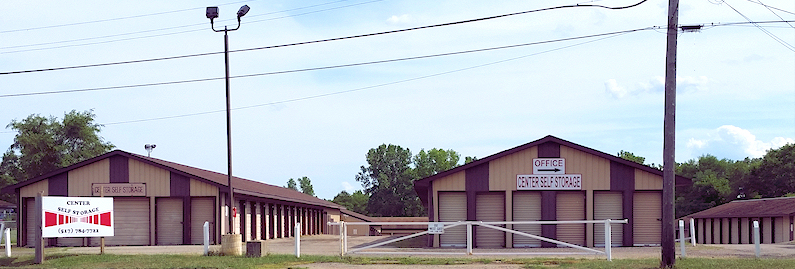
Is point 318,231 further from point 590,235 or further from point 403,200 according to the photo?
point 403,200

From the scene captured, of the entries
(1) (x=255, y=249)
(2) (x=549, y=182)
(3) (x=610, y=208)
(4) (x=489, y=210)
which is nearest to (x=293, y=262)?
(1) (x=255, y=249)

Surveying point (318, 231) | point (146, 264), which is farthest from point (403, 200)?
Result: point (146, 264)

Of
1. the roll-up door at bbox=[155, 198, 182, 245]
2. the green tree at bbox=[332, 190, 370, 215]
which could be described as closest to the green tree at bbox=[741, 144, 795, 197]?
the green tree at bbox=[332, 190, 370, 215]

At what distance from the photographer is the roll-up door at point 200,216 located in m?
36.3

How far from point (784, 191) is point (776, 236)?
42910 mm

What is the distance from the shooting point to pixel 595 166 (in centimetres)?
3397

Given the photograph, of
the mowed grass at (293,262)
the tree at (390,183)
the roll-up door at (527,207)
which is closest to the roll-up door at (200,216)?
the mowed grass at (293,262)

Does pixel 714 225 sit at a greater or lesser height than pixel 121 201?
lesser

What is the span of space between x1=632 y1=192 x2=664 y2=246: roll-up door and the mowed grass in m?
11.4

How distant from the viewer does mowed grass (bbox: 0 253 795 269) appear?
20672 millimetres

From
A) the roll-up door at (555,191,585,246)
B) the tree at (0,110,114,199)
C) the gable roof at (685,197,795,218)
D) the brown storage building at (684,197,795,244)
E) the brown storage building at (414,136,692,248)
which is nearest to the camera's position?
the brown storage building at (414,136,692,248)

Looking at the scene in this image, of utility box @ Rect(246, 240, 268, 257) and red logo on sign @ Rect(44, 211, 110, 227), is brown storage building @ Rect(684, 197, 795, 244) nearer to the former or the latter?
utility box @ Rect(246, 240, 268, 257)

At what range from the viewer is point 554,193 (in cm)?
3406

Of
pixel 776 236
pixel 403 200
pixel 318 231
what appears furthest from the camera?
pixel 403 200
